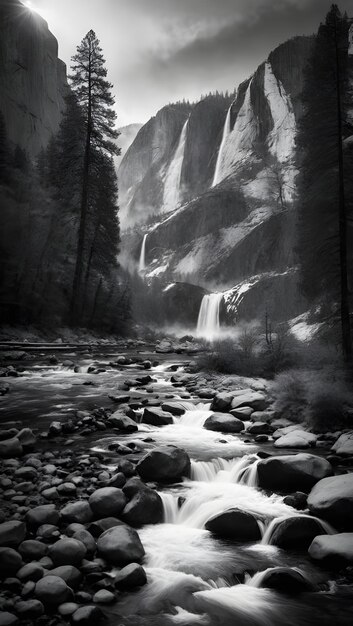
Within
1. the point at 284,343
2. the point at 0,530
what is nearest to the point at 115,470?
the point at 0,530

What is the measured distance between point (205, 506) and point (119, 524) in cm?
126

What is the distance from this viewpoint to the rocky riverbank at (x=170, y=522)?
303 cm

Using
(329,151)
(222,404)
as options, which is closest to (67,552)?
(222,404)

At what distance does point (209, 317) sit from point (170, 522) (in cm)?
3727

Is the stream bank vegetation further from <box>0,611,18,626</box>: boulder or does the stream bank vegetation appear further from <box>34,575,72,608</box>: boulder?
<box>0,611,18,626</box>: boulder

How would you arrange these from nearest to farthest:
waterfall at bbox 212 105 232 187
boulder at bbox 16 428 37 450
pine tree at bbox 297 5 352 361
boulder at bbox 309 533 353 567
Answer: boulder at bbox 309 533 353 567 < boulder at bbox 16 428 37 450 < pine tree at bbox 297 5 352 361 < waterfall at bbox 212 105 232 187

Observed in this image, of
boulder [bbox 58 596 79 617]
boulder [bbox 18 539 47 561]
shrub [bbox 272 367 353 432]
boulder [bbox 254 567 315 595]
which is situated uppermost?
shrub [bbox 272 367 353 432]

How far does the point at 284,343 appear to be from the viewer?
13.5 metres

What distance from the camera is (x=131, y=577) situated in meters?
3.21

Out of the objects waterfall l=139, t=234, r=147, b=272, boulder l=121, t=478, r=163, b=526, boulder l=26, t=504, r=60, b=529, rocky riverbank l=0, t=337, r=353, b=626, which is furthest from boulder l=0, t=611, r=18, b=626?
waterfall l=139, t=234, r=147, b=272

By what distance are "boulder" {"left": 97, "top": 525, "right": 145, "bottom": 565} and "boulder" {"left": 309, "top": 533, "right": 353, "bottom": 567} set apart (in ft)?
5.64

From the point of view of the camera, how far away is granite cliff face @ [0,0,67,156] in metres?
59.1

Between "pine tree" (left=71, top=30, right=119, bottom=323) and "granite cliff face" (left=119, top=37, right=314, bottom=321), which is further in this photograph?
"granite cliff face" (left=119, top=37, right=314, bottom=321)

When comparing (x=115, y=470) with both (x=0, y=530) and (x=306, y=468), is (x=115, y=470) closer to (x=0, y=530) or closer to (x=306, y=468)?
(x=0, y=530)
